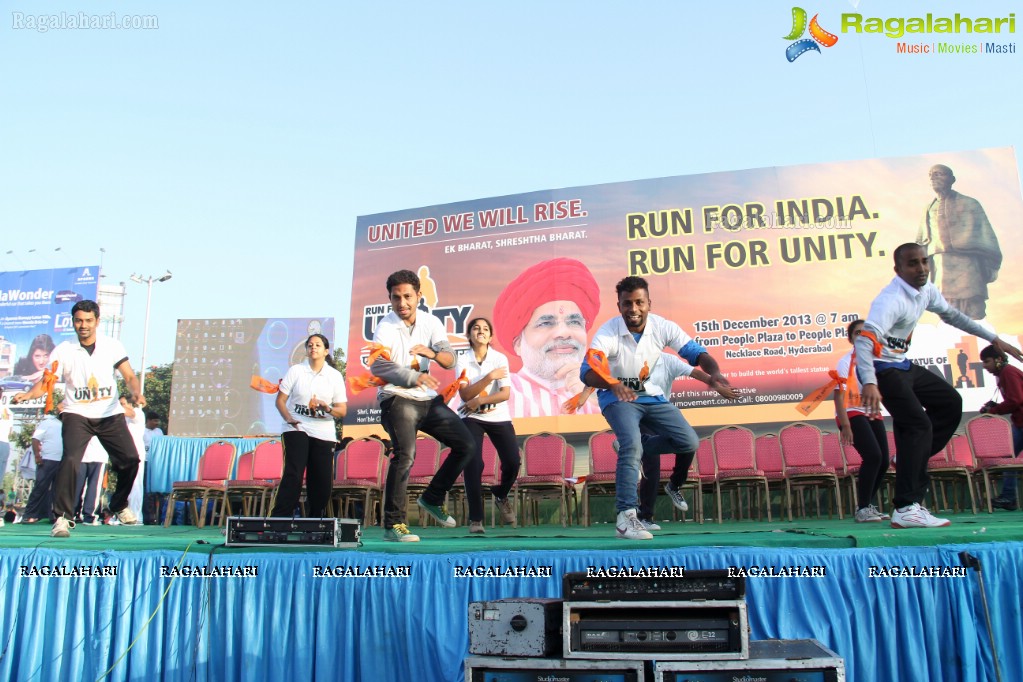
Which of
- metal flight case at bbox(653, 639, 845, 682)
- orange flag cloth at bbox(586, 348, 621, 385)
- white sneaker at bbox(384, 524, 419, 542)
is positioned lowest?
metal flight case at bbox(653, 639, 845, 682)

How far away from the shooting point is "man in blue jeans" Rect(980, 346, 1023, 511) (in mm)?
7234

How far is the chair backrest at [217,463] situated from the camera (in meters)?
8.88

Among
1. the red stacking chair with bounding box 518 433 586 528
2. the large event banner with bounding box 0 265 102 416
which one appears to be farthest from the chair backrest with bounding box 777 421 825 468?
the large event banner with bounding box 0 265 102 416

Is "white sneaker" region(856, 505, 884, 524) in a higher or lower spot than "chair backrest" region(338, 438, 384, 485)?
lower

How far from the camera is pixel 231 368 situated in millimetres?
24156

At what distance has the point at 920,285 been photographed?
4.76 metres

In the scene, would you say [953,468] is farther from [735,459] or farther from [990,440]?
[735,459]

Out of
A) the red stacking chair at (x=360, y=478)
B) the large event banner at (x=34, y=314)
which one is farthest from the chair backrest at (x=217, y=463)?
the large event banner at (x=34, y=314)

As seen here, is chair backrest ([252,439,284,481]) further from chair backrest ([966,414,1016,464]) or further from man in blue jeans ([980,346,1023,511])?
man in blue jeans ([980,346,1023,511])

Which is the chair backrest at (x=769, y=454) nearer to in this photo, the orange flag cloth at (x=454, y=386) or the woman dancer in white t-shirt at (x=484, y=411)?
the woman dancer in white t-shirt at (x=484, y=411)

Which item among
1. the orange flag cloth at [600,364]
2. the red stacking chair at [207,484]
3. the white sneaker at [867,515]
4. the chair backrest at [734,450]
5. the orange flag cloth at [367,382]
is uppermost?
the orange flag cloth at [600,364]

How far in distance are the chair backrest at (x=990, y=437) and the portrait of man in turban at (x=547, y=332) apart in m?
5.07

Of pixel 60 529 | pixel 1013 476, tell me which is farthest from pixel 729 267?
pixel 60 529

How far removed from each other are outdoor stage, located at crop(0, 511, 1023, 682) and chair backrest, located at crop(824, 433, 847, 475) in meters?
4.30
